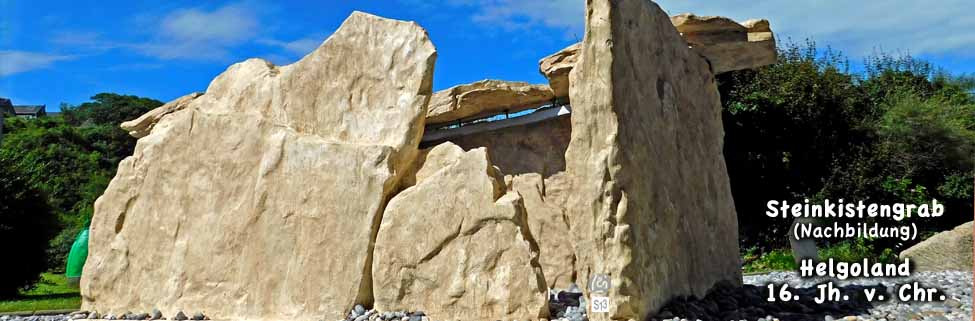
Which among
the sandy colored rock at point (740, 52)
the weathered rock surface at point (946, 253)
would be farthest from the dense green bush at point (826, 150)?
the sandy colored rock at point (740, 52)

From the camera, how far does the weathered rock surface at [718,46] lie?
9219 mm

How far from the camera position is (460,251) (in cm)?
705

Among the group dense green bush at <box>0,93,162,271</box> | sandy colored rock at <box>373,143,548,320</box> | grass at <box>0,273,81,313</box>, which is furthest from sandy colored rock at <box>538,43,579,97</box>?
dense green bush at <box>0,93,162,271</box>

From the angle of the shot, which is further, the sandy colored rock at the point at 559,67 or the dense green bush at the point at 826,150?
the dense green bush at the point at 826,150

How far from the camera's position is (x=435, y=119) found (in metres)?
10.6

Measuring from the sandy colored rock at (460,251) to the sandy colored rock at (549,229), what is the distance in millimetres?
1979

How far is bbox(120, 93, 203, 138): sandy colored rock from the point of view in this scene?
395 inches

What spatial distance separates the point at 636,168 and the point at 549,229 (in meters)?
2.96

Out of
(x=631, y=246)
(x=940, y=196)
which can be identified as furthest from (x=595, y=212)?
(x=940, y=196)

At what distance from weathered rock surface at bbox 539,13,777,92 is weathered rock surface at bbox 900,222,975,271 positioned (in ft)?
14.7

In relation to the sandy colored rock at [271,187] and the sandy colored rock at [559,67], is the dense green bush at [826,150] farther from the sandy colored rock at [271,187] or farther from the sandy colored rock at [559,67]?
the sandy colored rock at [271,187]

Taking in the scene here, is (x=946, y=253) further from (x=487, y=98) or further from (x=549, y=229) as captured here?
(x=487, y=98)

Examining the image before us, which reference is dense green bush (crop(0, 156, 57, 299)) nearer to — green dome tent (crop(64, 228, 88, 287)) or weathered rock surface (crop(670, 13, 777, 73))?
green dome tent (crop(64, 228, 88, 287))

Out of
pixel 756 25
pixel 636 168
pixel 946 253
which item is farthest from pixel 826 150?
pixel 636 168
